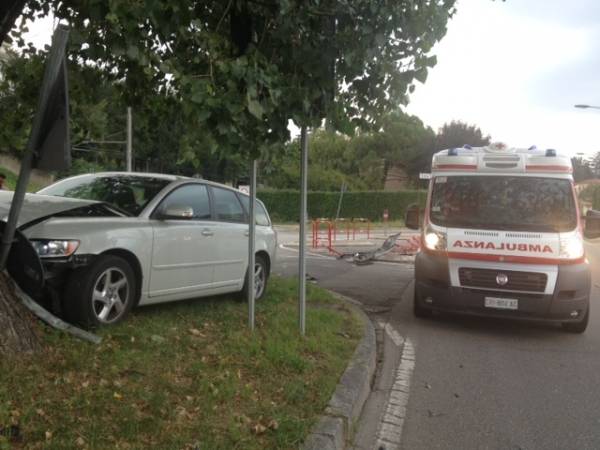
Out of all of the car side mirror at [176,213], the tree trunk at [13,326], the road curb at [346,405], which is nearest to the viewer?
the road curb at [346,405]

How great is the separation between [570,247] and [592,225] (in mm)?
996

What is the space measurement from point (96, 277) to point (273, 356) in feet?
5.50

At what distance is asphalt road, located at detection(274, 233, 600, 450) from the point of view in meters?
4.14

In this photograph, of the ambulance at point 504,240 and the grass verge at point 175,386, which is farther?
the ambulance at point 504,240

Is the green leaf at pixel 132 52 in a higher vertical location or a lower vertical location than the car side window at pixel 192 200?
higher

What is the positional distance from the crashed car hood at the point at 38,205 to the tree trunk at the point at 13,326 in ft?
2.82

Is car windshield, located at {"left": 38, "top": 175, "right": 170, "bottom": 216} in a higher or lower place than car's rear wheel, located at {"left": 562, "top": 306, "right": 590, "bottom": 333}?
higher

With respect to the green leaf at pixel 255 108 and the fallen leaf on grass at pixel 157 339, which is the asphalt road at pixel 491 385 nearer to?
the fallen leaf on grass at pixel 157 339

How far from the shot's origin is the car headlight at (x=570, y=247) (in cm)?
702

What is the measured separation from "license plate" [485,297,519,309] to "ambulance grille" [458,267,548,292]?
13 cm

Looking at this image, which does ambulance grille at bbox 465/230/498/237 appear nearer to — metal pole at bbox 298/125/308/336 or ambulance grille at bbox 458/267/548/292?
ambulance grille at bbox 458/267/548/292

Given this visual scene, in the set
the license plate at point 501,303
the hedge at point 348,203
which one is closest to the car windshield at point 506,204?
the license plate at point 501,303

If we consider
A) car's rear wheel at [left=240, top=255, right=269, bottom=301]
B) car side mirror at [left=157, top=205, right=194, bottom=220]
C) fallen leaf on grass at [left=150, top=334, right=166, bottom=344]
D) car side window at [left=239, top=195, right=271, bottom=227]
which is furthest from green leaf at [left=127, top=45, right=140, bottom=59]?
car's rear wheel at [left=240, top=255, right=269, bottom=301]

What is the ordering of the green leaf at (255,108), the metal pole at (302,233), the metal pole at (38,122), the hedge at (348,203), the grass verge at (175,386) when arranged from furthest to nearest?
1. the hedge at (348,203)
2. the metal pole at (302,233)
3. the green leaf at (255,108)
4. the metal pole at (38,122)
5. the grass verge at (175,386)
